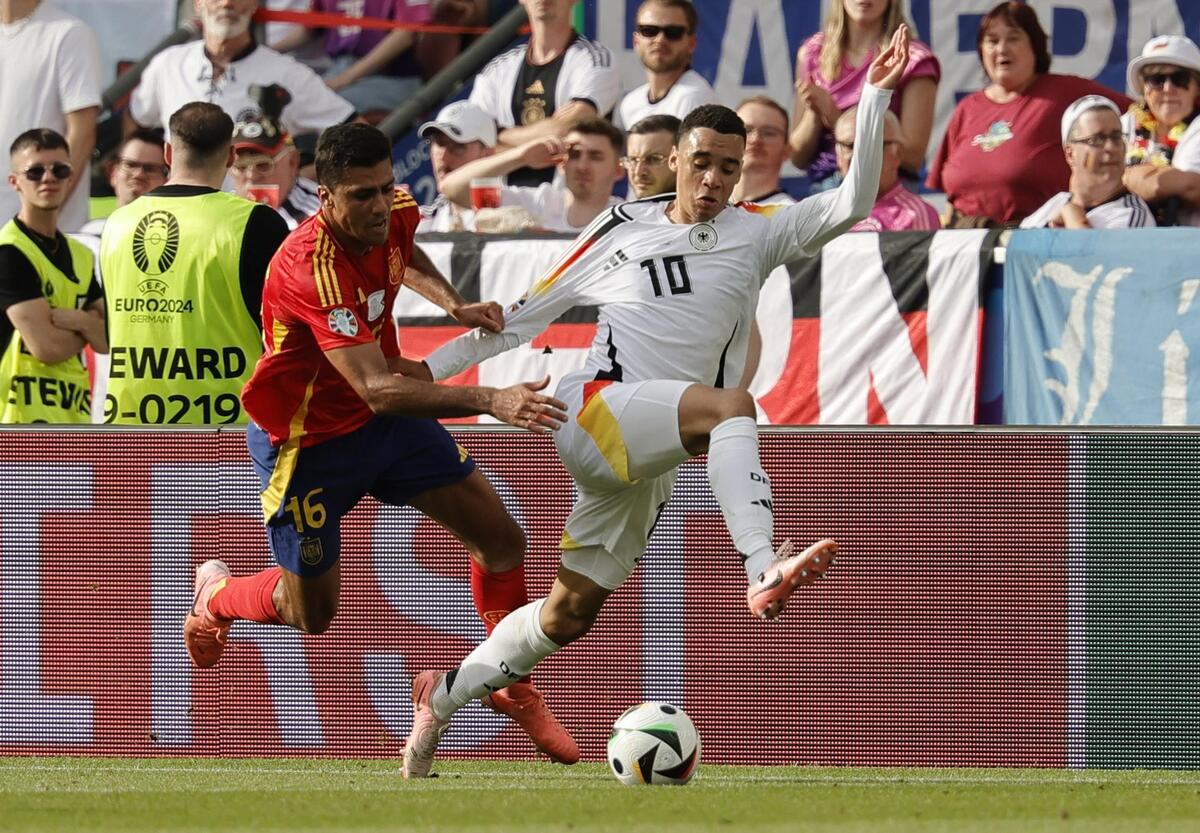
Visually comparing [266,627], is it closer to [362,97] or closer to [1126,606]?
[1126,606]

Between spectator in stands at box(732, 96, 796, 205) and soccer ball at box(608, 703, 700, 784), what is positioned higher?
spectator in stands at box(732, 96, 796, 205)

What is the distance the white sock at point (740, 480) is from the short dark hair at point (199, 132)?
2749 millimetres

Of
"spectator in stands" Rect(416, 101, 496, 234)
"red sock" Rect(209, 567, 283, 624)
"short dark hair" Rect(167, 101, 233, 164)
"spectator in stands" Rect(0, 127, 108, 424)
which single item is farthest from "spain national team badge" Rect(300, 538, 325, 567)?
"spectator in stands" Rect(416, 101, 496, 234)

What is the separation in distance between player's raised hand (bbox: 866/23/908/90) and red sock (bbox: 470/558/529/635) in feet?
7.19

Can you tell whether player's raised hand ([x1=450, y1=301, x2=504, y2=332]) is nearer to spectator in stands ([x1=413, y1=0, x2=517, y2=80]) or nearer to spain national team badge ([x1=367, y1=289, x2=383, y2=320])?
spain national team badge ([x1=367, y1=289, x2=383, y2=320])

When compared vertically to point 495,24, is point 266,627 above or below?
below

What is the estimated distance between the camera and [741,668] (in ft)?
25.7

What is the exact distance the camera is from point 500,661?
7133 millimetres

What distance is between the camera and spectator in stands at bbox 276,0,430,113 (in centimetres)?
1323

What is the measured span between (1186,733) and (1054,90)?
13.9 ft

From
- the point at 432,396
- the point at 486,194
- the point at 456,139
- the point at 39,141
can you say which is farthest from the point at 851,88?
the point at 432,396

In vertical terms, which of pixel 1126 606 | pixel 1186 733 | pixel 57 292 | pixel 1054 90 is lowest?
pixel 1186 733

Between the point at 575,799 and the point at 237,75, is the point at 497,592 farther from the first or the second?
the point at 237,75

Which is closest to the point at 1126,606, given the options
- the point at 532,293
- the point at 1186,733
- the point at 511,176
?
the point at 1186,733
